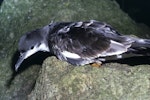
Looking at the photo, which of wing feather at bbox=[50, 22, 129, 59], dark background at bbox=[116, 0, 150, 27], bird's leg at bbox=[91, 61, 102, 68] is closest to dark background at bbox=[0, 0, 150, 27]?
dark background at bbox=[116, 0, 150, 27]

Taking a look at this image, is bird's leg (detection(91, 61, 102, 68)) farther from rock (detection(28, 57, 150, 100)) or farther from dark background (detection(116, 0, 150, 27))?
dark background (detection(116, 0, 150, 27))

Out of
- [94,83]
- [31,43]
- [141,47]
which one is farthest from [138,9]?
[94,83]

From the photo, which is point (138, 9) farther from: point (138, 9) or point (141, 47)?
point (141, 47)

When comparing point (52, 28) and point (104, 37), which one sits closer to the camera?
point (104, 37)

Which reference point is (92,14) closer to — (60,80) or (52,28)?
(52,28)

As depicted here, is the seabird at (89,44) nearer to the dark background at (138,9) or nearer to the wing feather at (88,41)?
the wing feather at (88,41)

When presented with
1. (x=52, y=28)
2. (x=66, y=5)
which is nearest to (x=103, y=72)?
(x=52, y=28)

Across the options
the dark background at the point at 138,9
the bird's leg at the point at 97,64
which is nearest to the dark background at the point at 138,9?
the dark background at the point at 138,9
